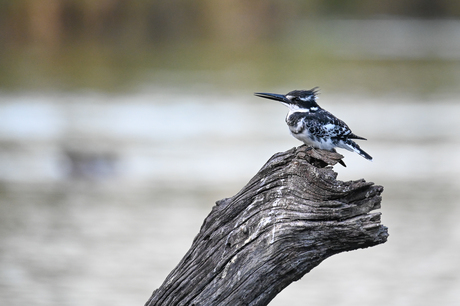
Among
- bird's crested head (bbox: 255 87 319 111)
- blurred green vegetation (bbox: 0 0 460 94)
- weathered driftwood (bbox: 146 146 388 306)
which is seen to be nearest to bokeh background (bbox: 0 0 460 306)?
blurred green vegetation (bbox: 0 0 460 94)

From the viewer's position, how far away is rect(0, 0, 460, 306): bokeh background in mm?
12562

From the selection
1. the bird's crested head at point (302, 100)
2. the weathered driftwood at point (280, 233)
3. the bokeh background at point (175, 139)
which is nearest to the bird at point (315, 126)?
the bird's crested head at point (302, 100)

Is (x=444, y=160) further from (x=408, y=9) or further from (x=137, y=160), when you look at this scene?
(x=408, y=9)

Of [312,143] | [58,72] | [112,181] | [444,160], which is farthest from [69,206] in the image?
[58,72]

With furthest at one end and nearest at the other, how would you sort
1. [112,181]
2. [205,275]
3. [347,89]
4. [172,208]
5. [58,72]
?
[58,72] < [347,89] < [112,181] < [172,208] < [205,275]

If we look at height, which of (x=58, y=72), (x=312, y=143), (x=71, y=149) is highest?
(x=58, y=72)

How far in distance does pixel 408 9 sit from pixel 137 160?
68.8 metres

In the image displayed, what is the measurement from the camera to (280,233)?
4.30m

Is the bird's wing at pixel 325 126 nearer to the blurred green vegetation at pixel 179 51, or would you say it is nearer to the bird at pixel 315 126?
the bird at pixel 315 126

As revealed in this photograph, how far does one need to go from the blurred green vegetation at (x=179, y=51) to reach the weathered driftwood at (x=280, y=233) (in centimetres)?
2783

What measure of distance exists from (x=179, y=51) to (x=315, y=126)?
40.5 m

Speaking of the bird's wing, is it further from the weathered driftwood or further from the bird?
the weathered driftwood

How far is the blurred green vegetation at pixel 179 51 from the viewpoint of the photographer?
35500mm

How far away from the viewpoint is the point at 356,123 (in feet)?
83.4
